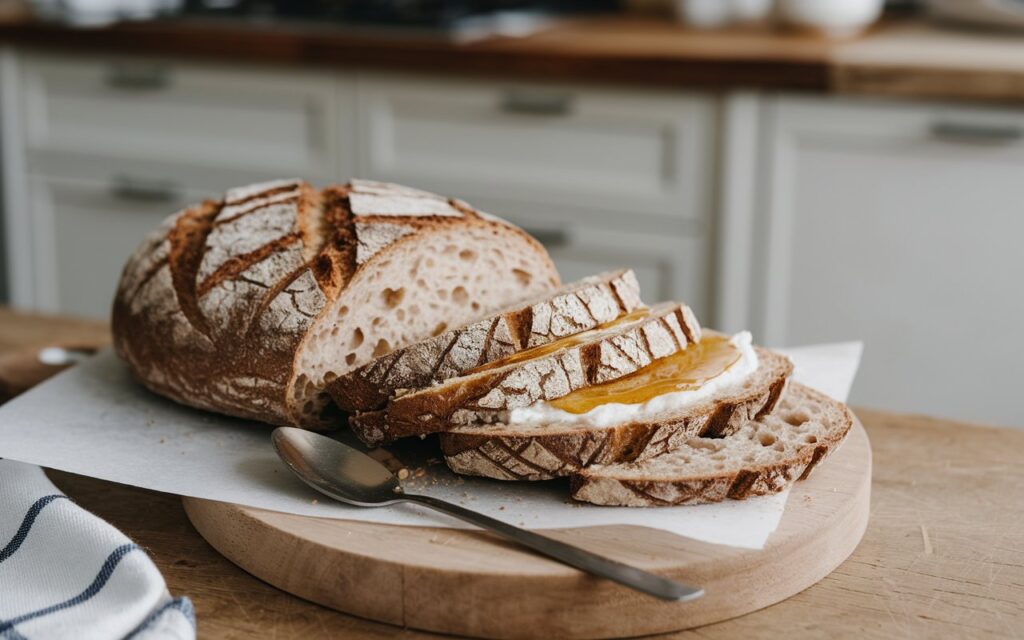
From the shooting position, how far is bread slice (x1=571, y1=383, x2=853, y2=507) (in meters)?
1.07

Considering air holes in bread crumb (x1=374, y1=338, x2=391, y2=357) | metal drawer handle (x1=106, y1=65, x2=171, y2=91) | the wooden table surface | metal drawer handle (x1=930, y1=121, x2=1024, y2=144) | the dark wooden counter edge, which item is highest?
the dark wooden counter edge

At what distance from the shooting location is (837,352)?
1.47 metres

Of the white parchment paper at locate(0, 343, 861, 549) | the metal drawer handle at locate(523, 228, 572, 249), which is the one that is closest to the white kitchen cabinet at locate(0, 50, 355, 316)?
the metal drawer handle at locate(523, 228, 572, 249)

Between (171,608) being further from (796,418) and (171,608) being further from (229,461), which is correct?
(796,418)

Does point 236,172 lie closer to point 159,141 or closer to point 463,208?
point 159,141

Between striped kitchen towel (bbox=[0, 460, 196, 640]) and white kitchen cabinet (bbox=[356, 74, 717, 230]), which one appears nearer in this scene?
striped kitchen towel (bbox=[0, 460, 196, 640])

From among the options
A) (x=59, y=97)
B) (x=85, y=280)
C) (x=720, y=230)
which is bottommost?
(x=85, y=280)

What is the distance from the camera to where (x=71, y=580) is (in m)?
0.99

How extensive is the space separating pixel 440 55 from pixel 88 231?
1.23m

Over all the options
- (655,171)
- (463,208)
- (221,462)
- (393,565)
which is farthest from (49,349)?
(655,171)

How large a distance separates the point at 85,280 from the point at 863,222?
2.14 metres

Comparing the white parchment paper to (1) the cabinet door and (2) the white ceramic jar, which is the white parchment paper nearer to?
(1) the cabinet door

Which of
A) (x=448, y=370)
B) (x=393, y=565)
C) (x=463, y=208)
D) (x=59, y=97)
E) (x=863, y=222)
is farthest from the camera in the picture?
(x=59, y=97)

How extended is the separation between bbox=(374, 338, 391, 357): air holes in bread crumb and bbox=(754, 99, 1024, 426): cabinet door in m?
1.44
